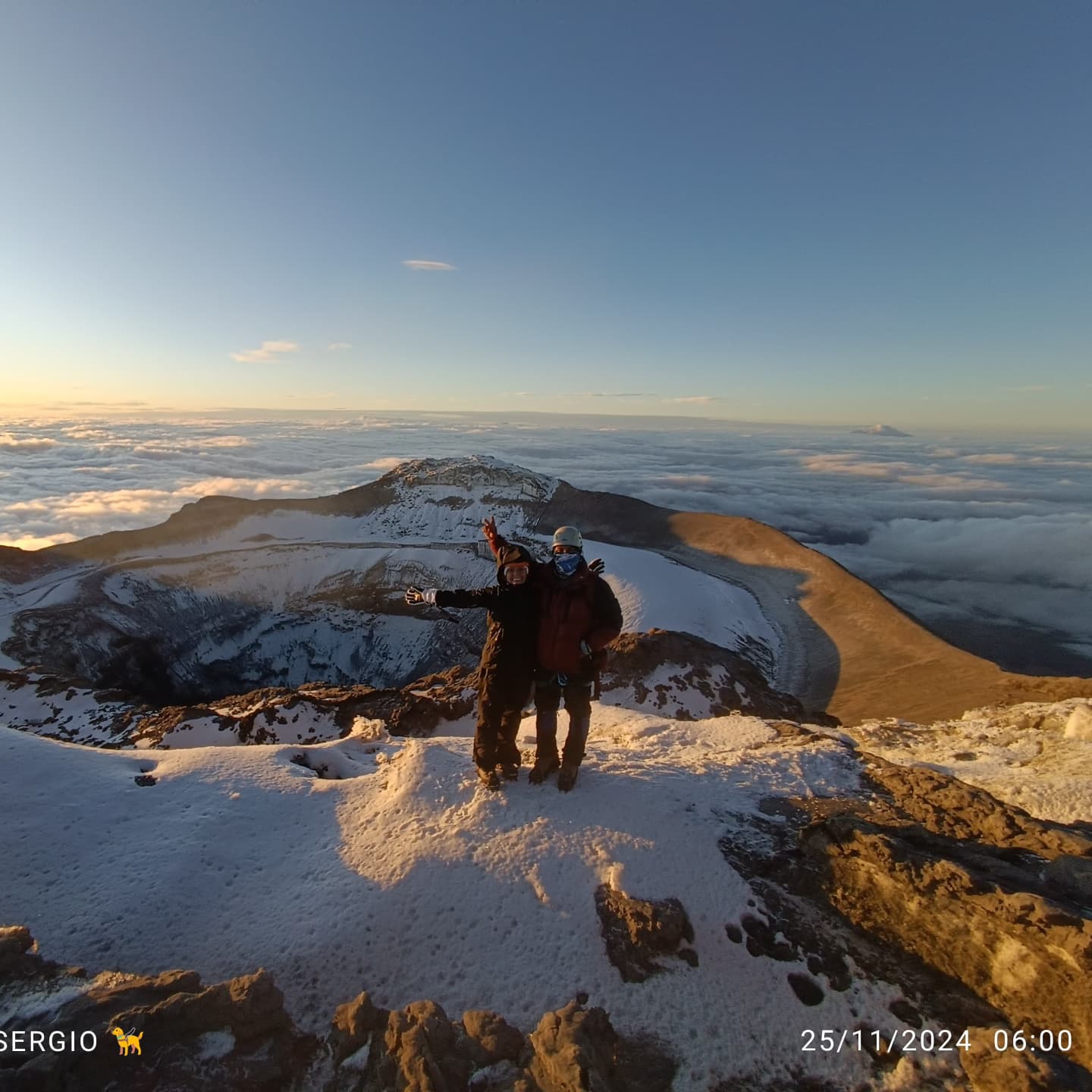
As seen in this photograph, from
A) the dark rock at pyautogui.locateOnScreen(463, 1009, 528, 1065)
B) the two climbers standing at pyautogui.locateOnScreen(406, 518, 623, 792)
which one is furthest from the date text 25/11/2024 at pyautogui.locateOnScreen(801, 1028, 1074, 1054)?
the two climbers standing at pyautogui.locateOnScreen(406, 518, 623, 792)

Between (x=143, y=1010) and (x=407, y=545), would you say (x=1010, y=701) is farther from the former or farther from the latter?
(x=407, y=545)

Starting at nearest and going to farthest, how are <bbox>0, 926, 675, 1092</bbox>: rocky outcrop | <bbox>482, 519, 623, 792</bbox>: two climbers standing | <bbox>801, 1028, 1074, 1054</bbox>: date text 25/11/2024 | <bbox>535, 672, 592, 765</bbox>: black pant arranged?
1. <bbox>0, 926, 675, 1092</bbox>: rocky outcrop
2. <bbox>801, 1028, 1074, 1054</bbox>: date text 25/11/2024
3. <bbox>482, 519, 623, 792</bbox>: two climbers standing
4. <bbox>535, 672, 592, 765</bbox>: black pant

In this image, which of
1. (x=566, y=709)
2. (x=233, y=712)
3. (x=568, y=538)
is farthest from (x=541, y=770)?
(x=233, y=712)

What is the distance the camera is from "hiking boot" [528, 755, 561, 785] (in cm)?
625

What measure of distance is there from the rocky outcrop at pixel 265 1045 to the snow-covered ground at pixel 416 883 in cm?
19

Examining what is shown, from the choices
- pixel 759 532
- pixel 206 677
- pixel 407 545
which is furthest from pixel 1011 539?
pixel 206 677

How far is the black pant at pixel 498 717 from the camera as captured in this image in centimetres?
605

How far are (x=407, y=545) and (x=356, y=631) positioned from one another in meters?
12.3

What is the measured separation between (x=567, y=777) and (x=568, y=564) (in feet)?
7.73

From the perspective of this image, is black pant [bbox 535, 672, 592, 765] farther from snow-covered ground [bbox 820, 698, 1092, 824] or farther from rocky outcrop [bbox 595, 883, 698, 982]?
snow-covered ground [bbox 820, 698, 1092, 824]

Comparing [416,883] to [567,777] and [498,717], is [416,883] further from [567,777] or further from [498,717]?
[567,777]

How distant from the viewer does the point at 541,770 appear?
247 inches

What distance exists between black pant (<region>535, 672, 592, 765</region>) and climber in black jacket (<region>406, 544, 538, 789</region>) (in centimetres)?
19

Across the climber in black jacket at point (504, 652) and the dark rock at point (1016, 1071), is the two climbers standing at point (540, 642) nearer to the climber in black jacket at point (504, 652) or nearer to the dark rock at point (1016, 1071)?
the climber in black jacket at point (504, 652)
